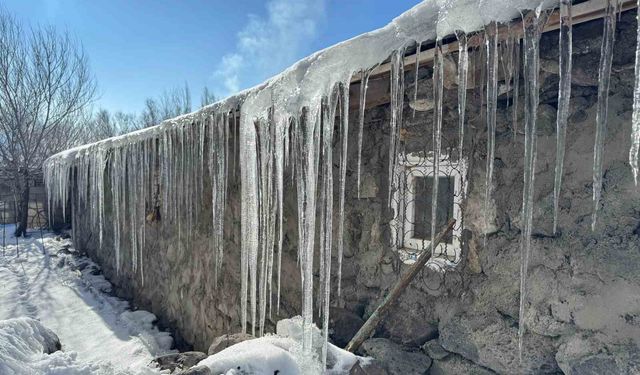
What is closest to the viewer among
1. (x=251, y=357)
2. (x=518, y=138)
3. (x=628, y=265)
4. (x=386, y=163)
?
(x=628, y=265)

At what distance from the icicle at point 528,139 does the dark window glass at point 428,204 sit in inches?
17.2

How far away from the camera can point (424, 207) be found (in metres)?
1.93

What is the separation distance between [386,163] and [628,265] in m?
1.11

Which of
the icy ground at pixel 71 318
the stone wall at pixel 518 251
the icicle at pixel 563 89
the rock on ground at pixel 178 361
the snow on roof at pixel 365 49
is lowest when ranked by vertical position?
the icy ground at pixel 71 318

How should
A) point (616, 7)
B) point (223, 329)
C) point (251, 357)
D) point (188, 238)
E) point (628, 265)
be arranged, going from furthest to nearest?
point (188, 238) < point (223, 329) < point (251, 357) < point (628, 265) < point (616, 7)

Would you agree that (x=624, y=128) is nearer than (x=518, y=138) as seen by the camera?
Yes

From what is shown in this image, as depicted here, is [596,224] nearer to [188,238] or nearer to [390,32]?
[390,32]

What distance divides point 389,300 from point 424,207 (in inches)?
20.4

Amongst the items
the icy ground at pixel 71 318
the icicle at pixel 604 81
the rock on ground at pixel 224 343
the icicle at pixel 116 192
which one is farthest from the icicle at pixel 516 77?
the icicle at pixel 116 192

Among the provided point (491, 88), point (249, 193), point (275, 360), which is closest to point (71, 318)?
point (249, 193)

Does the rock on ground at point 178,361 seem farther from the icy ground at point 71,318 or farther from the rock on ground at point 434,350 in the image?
the rock on ground at point 434,350

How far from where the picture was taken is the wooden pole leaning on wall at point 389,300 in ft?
5.81

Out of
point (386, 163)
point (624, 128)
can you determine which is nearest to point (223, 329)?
point (386, 163)

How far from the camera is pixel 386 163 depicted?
201 centimetres
